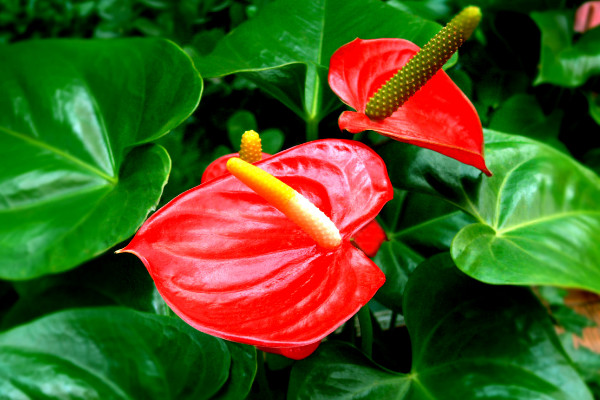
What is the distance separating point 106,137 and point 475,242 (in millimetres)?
465

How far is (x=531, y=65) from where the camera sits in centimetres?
114

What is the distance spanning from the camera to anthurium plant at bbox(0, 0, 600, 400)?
1.35 ft

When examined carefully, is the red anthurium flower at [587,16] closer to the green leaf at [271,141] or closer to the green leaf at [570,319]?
the green leaf at [570,319]

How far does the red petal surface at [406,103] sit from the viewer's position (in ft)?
1.65

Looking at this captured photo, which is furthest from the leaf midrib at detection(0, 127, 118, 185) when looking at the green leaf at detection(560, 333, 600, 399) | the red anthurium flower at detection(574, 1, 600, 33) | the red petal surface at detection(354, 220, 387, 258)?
the red anthurium flower at detection(574, 1, 600, 33)

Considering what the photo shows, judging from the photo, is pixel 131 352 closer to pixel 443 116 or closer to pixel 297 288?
pixel 297 288

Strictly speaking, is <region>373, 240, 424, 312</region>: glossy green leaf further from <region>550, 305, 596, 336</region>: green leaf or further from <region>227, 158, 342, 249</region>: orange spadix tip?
<region>550, 305, 596, 336</region>: green leaf

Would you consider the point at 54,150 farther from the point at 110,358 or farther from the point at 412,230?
the point at 412,230

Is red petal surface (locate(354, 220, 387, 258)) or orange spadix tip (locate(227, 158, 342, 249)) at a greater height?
orange spadix tip (locate(227, 158, 342, 249))

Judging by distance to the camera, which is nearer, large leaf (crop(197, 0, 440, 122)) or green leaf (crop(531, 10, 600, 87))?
large leaf (crop(197, 0, 440, 122))

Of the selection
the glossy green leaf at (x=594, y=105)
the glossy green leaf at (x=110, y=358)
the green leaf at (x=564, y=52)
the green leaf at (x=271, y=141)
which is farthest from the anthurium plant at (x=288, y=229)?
the glossy green leaf at (x=594, y=105)

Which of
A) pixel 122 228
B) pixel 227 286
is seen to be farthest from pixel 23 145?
pixel 227 286

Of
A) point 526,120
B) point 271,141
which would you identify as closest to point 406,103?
point 271,141

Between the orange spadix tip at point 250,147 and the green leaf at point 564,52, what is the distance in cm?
72
